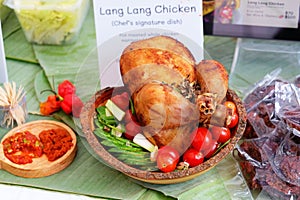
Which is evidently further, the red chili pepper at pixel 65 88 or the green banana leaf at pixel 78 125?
the red chili pepper at pixel 65 88

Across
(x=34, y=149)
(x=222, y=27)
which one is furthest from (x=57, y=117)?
(x=222, y=27)

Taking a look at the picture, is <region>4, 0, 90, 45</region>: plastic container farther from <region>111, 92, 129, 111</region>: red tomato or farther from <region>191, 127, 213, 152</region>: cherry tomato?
<region>191, 127, 213, 152</region>: cherry tomato

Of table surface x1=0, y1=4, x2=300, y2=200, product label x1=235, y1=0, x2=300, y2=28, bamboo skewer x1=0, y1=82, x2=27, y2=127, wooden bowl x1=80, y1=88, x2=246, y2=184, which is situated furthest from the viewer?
product label x1=235, y1=0, x2=300, y2=28

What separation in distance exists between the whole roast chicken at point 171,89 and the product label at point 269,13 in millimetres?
293

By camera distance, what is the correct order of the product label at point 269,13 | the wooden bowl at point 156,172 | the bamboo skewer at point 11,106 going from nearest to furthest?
the wooden bowl at point 156,172 → the bamboo skewer at point 11,106 → the product label at point 269,13

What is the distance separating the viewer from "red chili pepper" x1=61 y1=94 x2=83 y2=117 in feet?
5.05

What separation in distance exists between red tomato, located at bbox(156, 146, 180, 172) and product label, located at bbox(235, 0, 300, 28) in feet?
1.81

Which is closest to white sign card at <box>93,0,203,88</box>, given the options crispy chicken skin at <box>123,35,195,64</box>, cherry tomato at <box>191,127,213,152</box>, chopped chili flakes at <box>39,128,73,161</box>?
crispy chicken skin at <box>123,35,195,64</box>

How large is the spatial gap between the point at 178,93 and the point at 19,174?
43 cm

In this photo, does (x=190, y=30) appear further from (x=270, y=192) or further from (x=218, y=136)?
(x=270, y=192)

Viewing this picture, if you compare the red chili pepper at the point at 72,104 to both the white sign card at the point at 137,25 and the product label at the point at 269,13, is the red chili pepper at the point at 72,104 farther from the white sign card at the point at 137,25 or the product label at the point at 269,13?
the product label at the point at 269,13

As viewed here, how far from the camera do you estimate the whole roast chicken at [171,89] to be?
1.31 meters

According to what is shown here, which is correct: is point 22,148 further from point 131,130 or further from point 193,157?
point 193,157
